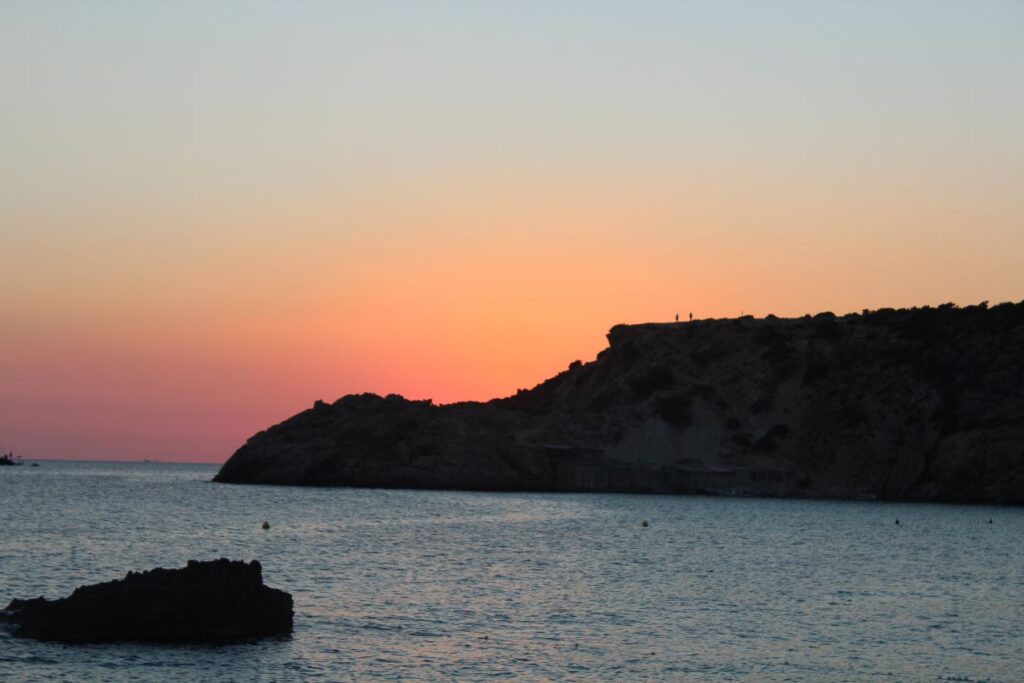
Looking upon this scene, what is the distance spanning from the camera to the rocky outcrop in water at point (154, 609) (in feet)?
128

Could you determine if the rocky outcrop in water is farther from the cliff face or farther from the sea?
the cliff face

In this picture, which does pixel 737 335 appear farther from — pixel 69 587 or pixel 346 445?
pixel 69 587

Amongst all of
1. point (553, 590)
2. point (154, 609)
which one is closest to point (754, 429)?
point (553, 590)

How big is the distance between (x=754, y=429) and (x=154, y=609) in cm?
12832

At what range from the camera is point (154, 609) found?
39250 mm

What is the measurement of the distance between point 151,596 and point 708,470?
12010 centimetres

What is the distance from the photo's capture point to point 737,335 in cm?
17738

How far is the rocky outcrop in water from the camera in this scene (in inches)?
1531

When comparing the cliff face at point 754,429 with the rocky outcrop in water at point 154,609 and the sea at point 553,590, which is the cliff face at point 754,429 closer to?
the sea at point 553,590

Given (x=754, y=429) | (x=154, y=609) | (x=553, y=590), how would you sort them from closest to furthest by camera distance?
1. (x=154, y=609)
2. (x=553, y=590)
3. (x=754, y=429)

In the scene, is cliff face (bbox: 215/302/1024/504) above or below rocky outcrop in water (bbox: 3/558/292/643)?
above

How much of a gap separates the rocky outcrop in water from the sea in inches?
37.6

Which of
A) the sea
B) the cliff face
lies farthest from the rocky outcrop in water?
the cliff face

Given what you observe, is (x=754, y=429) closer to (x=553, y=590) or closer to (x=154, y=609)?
(x=553, y=590)
